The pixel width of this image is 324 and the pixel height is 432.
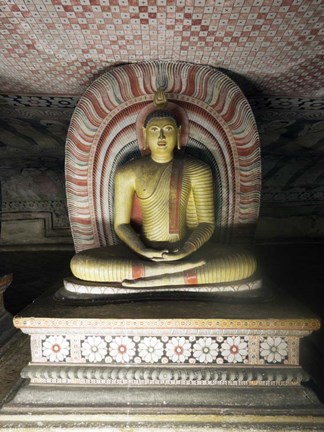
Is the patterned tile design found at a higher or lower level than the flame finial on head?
lower

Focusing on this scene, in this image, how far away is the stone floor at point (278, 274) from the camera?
10.3ft

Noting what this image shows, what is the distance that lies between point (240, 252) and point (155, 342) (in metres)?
0.90

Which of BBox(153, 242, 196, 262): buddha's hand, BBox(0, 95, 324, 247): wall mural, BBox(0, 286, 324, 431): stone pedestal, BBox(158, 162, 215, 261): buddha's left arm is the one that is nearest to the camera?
BBox(0, 286, 324, 431): stone pedestal

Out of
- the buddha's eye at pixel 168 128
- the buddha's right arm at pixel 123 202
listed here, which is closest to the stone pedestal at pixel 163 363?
the buddha's right arm at pixel 123 202

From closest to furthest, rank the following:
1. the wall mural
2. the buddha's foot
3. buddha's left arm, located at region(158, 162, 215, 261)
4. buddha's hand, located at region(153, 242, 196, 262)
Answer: the buddha's foot < buddha's hand, located at region(153, 242, 196, 262) < buddha's left arm, located at region(158, 162, 215, 261) < the wall mural

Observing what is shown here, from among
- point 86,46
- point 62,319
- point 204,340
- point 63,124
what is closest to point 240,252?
point 204,340

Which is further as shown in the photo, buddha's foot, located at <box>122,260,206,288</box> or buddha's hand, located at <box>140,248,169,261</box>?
buddha's hand, located at <box>140,248,169,261</box>

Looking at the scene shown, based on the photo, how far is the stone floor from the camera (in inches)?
124

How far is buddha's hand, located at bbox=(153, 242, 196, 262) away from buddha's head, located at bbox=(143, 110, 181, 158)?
80 centimetres

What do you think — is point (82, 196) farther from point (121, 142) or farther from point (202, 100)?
point (202, 100)

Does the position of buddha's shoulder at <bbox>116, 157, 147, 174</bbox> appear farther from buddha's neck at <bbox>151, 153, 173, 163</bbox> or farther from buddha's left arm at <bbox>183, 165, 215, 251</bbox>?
buddha's left arm at <bbox>183, 165, 215, 251</bbox>

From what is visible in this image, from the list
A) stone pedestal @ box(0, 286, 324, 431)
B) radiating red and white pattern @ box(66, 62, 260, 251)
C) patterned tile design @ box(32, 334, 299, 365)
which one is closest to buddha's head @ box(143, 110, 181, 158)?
radiating red and white pattern @ box(66, 62, 260, 251)

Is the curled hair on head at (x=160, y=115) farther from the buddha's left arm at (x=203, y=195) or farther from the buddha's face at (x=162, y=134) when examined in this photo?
the buddha's left arm at (x=203, y=195)

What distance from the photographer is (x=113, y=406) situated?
7.12 ft
